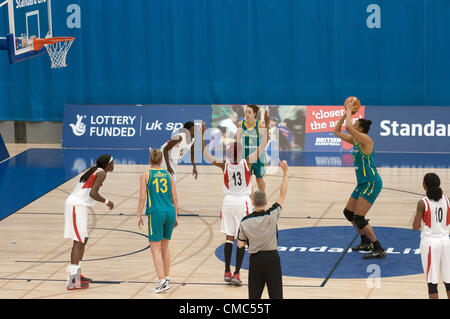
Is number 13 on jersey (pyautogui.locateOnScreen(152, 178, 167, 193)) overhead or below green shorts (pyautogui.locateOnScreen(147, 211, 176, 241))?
overhead

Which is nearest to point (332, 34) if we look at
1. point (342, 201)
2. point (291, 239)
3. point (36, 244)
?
point (342, 201)

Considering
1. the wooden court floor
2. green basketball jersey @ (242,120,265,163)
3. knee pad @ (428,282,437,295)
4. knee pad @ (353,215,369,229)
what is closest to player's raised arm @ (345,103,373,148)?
knee pad @ (353,215,369,229)

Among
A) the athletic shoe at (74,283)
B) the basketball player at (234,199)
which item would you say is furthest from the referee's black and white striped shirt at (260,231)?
the athletic shoe at (74,283)

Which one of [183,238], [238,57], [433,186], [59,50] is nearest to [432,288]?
[433,186]

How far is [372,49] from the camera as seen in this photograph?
20.8 metres

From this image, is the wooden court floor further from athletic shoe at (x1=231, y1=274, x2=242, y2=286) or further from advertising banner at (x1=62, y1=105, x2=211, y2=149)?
advertising banner at (x1=62, y1=105, x2=211, y2=149)

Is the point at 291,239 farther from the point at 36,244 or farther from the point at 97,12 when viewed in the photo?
the point at 97,12

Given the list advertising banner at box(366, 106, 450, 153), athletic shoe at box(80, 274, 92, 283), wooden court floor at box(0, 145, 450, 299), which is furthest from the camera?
advertising banner at box(366, 106, 450, 153)

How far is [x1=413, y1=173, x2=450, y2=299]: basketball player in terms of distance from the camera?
24.6ft

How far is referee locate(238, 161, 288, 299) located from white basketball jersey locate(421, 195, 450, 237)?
157 centimetres

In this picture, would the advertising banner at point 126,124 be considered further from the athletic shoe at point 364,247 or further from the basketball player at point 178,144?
the athletic shoe at point 364,247

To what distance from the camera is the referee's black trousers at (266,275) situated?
22.7 feet

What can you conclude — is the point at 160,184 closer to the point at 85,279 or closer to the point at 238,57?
the point at 85,279

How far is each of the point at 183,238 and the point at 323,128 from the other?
926 centimetres
